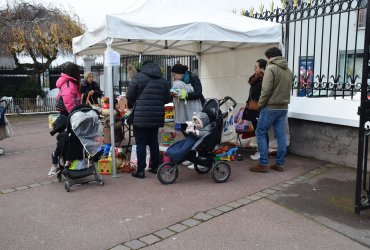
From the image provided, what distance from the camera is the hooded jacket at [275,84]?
5977 millimetres

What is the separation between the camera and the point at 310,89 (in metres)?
7.14

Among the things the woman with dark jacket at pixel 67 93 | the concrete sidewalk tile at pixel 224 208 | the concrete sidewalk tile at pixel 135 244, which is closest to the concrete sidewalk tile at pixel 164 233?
the concrete sidewalk tile at pixel 135 244

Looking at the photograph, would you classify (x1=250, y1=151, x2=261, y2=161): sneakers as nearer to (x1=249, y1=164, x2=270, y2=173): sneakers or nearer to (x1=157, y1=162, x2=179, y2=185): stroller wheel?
(x1=249, y1=164, x2=270, y2=173): sneakers

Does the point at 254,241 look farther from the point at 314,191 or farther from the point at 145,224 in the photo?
the point at 314,191

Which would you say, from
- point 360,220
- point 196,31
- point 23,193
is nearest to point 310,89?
point 196,31

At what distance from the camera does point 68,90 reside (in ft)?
19.5

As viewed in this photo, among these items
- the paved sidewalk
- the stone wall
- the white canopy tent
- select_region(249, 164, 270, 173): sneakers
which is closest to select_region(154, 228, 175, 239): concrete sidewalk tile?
the paved sidewalk

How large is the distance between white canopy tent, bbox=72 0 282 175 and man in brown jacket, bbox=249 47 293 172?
1.03 m

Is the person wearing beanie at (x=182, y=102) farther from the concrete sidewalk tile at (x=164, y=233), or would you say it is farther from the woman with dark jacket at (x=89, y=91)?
the concrete sidewalk tile at (x=164, y=233)

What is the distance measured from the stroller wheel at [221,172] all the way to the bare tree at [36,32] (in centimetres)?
1318

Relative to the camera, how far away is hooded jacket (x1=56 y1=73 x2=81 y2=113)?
19.5 ft

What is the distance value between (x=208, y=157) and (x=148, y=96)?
4.29 ft

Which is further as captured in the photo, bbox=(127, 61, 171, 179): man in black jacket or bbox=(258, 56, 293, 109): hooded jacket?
bbox=(258, 56, 293, 109): hooded jacket

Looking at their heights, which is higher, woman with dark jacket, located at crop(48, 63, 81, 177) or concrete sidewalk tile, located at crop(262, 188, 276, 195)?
woman with dark jacket, located at crop(48, 63, 81, 177)
